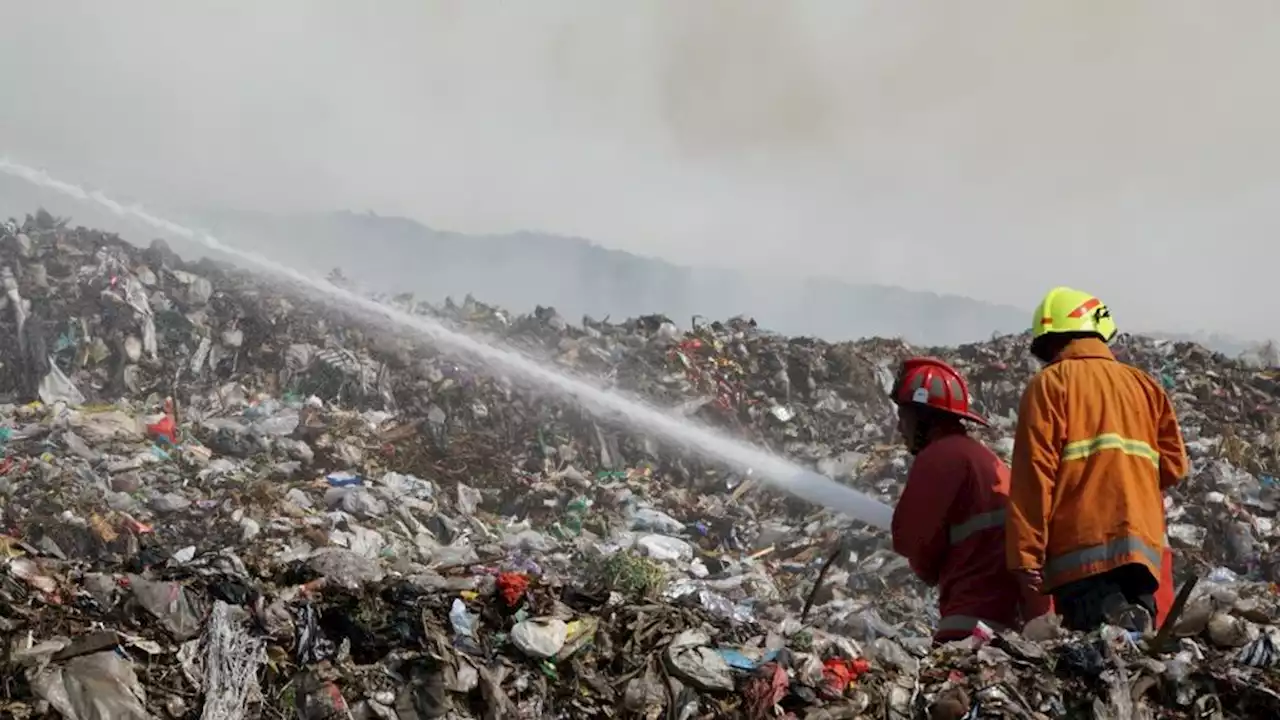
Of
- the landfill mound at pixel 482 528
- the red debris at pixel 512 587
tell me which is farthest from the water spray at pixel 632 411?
the red debris at pixel 512 587

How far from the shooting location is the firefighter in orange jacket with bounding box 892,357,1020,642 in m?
3.49

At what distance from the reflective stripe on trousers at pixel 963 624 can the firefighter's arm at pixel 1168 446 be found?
2.57ft

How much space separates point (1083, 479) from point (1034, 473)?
0.19 m

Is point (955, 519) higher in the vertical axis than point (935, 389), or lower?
lower

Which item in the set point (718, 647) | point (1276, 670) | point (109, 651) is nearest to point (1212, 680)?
point (1276, 670)

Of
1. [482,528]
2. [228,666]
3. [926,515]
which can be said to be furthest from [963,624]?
[482,528]

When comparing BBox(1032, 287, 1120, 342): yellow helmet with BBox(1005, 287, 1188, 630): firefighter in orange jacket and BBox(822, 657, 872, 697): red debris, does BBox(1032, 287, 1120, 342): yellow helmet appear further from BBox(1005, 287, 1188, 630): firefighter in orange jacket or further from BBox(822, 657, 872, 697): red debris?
BBox(822, 657, 872, 697): red debris

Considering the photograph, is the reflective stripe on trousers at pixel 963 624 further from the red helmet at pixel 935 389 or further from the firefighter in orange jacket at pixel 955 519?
the red helmet at pixel 935 389

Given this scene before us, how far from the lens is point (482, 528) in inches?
304

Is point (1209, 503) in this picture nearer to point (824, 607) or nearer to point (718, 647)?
point (824, 607)

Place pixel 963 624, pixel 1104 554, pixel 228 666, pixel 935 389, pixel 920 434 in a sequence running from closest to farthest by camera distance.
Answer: pixel 228 666, pixel 1104 554, pixel 963 624, pixel 935 389, pixel 920 434

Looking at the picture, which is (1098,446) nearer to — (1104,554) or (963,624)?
(1104,554)

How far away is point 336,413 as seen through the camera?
32.9ft

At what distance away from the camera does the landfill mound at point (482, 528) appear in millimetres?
2854
